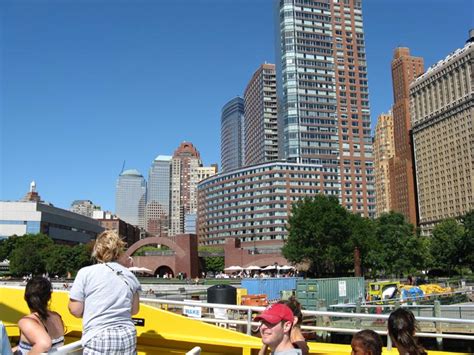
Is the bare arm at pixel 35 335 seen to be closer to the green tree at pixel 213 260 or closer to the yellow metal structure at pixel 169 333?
the yellow metal structure at pixel 169 333

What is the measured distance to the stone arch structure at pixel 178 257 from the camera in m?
87.9

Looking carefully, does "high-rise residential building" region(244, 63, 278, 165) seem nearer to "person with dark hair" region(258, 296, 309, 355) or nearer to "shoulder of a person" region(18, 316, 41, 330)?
"person with dark hair" region(258, 296, 309, 355)

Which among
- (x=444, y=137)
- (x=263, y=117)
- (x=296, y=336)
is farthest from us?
(x=263, y=117)

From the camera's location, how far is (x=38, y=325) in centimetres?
384

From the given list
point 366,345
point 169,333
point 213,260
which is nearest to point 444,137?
point 213,260

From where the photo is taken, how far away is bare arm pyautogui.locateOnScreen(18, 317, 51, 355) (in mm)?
3664

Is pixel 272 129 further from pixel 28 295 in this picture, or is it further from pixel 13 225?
pixel 28 295

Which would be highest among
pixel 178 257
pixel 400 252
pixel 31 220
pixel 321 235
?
pixel 31 220

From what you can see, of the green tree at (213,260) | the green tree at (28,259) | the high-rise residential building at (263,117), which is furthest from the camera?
the high-rise residential building at (263,117)

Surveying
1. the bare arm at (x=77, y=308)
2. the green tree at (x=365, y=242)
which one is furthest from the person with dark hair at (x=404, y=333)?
the green tree at (x=365, y=242)

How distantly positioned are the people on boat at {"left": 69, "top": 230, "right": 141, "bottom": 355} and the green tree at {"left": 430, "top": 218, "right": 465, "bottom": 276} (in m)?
68.8

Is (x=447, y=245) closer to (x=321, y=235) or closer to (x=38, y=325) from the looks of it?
(x=321, y=235)

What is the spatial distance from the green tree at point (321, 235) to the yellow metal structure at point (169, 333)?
51.6 metres

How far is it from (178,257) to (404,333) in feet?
285
